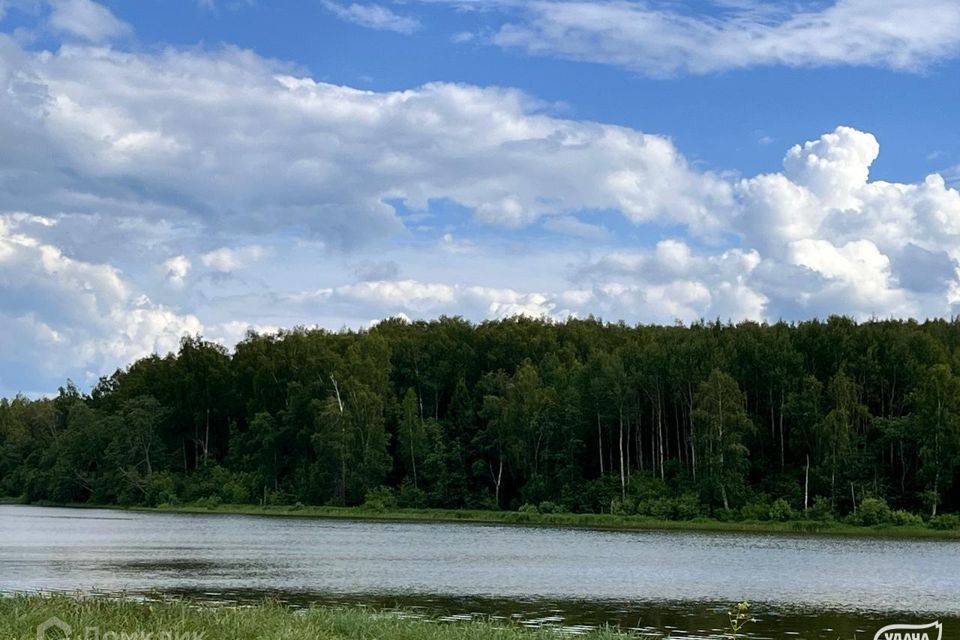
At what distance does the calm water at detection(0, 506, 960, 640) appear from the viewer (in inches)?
1415

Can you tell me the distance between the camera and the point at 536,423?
10656 cm

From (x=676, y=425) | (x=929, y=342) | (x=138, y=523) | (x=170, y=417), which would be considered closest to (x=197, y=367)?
(x=170, y=417)

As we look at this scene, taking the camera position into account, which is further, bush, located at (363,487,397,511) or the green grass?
bush, located at (363,487,397,511)

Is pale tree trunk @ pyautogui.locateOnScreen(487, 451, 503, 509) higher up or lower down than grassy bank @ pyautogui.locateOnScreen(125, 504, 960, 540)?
higher up

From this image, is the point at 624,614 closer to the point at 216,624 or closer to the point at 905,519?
the point at 216,624

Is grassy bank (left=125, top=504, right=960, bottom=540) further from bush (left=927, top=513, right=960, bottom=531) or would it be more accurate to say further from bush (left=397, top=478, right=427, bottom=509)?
bush (left=397, top=478, right=427, bottom=509)

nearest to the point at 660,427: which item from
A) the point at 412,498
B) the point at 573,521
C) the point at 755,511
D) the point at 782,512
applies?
the point at 573,521

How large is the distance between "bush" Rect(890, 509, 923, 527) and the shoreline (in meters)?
0.86

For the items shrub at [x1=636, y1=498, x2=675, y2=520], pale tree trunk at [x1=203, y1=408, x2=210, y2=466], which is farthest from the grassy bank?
pale tree trunk at [x1=203, y1=408, x2=210, y2=466]

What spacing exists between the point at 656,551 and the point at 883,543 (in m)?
18.1

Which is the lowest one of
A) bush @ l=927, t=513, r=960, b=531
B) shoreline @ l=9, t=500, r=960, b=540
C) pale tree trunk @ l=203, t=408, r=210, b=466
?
shoreline @ l=9, t=500, r=960, b=540

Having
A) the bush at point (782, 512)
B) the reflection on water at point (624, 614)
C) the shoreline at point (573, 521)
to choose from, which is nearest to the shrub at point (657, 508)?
the shoreline at point (573, 521)

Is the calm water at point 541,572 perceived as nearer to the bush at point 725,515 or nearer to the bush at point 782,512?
the bush at point 782,512

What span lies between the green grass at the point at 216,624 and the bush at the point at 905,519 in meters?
63.8
